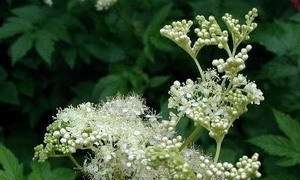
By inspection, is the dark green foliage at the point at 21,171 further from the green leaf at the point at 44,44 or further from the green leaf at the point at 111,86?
the green leaf at the point at 44,44

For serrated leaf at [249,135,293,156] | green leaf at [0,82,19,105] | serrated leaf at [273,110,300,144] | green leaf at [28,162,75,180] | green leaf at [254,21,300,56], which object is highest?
green leaf at [254,21,300,56]

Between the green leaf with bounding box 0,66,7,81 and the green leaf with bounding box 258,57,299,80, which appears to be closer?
the green leaf with bounding box 258,57,299,80

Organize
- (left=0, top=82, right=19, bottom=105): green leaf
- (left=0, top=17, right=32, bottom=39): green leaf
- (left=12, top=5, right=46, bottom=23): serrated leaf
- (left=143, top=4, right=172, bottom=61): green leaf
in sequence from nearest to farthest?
1. (left=143, top=4, right=172, bottom=61): green leaf
2. (left=0, top=17, right=32, bottom=39): green leaf
3. (left=12, top=5, right=46, bottom=23): serrated leaf
4. (left=0, top=82, right=19, bottom=105): green leaf

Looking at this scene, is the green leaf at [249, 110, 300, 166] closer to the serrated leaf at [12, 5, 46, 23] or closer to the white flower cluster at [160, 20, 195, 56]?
the white flower cluster at [160, 20, 195, 56]

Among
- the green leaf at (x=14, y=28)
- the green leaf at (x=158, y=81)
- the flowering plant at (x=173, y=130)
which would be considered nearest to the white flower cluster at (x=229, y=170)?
the flowering plant at (x=173, y=130)

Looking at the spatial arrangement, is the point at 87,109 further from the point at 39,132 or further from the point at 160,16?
the point at 39,132

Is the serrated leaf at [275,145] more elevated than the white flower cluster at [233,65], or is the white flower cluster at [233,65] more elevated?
the white flower cluster at [233,65]

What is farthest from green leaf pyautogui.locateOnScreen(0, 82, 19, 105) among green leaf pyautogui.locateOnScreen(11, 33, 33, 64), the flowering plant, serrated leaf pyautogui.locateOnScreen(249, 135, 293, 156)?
the flowering plant
